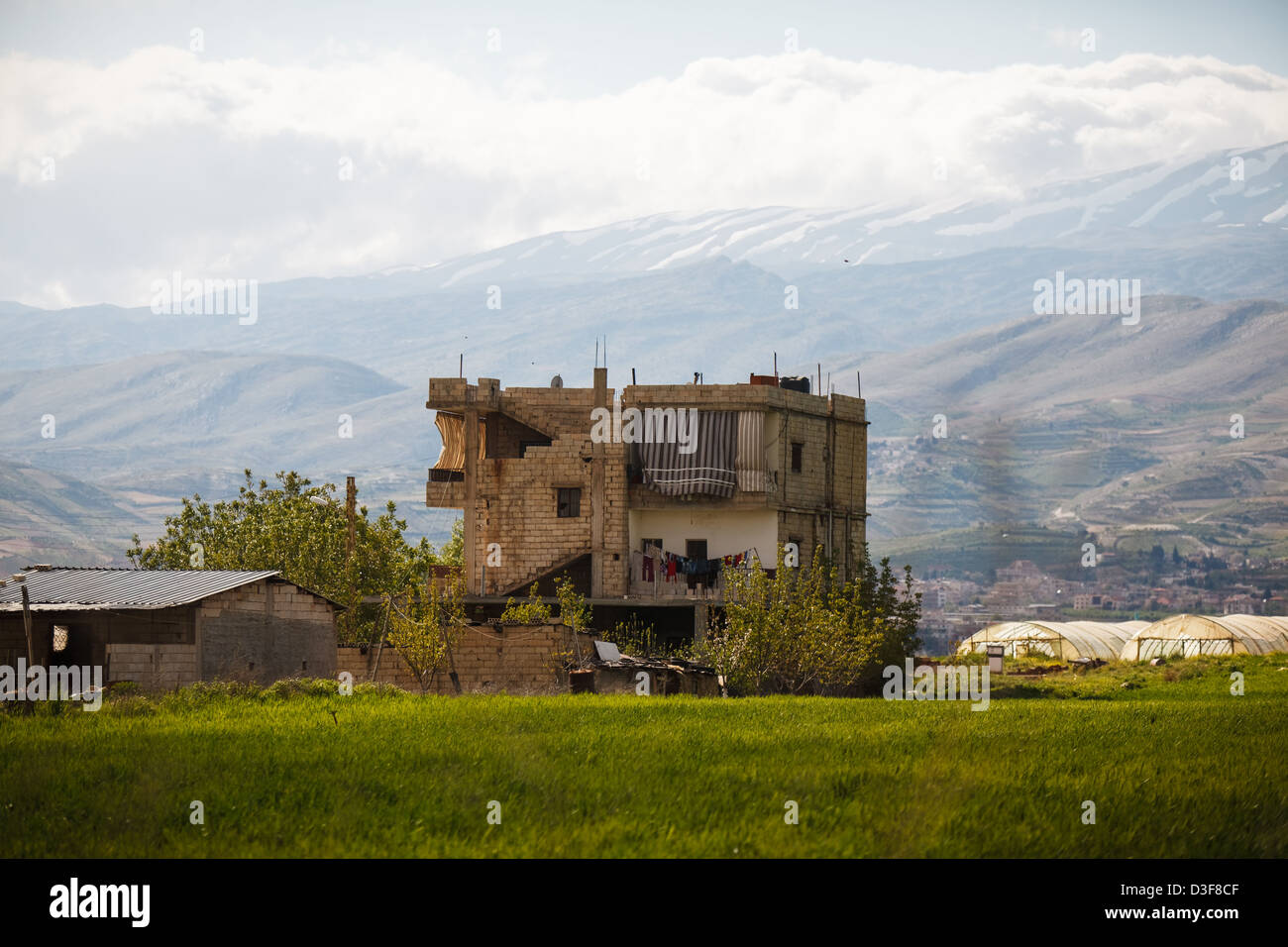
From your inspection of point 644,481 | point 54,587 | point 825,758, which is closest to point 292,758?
point 825,758

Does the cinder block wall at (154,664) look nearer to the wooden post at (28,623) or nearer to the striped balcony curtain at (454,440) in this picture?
the wooden post at (28,623)

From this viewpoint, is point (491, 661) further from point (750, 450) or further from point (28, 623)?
point (750, 450)

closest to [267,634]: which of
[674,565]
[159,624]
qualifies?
[159,624]

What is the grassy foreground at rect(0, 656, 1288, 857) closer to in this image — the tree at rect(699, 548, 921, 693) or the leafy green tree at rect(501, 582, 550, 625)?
the tree at rect(699, 548, 921, 693)

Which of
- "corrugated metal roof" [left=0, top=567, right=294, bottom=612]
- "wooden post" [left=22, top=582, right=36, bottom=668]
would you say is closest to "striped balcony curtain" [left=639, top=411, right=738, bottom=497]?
"corrugated metal roof" [left=0, top=567, right=294, bottom=612]

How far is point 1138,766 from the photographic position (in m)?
26.1

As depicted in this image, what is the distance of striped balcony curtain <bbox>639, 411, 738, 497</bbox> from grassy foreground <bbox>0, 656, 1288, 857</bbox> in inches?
1222

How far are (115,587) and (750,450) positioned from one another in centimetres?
2944

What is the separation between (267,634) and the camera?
151 feet

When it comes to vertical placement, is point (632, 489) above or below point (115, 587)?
above

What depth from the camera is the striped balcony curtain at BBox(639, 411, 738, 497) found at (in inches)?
2621

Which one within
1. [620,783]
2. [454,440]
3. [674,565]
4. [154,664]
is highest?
[454,440]
